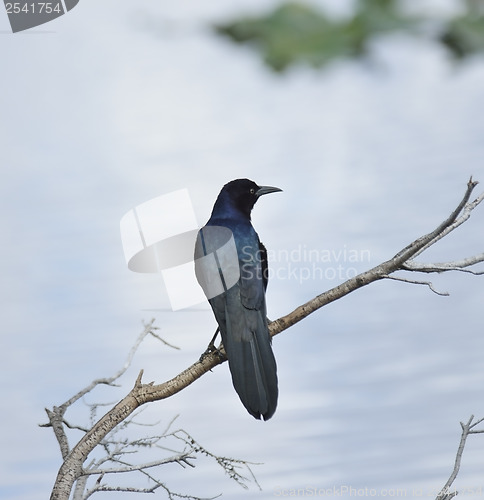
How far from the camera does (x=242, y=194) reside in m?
4.77

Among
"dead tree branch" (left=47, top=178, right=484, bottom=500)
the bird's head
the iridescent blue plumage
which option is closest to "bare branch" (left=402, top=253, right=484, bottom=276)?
"dead tree branch" (left=47, top=178, right=484, bottom=500)

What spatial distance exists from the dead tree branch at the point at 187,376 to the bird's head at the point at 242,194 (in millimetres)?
1139

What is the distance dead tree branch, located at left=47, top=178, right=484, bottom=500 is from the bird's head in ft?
3.74

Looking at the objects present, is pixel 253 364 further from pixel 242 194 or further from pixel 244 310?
pixel 242 194

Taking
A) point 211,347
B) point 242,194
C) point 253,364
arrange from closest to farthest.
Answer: point 253,364 → point 211,347 → point 242,194

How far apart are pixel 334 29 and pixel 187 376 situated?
11.0 ft

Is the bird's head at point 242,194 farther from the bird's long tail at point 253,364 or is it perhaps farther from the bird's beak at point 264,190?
the bird's long tail at point 253,364

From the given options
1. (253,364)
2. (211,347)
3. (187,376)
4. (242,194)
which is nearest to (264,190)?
(242,194)

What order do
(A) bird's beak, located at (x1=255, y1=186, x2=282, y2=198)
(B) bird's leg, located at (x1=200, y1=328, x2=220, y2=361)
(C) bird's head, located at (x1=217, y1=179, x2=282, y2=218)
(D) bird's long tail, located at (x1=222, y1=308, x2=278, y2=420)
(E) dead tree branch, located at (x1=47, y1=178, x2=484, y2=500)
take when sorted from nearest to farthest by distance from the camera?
(D) bird's long tail, located at (x1=222, y1=308, x2=278, y2=420) < (E) dead tree branch, located at (x1=47, y1=178, x2=484, y2=500) < (B) bird's leg, located at (x1=200, y1=328, x2=220, y2=361) < (C) bird's head, located at (x1=217, y1=179, x2=282, y2=218) < (A) bird's beak, located at (x1=255, y1=186, x2=282, y2=198)

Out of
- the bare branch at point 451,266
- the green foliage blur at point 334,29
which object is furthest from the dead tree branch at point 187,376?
the green foliage blur at point 334,29

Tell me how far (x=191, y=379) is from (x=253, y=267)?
2.36ft

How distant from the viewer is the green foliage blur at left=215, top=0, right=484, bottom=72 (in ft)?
2.28

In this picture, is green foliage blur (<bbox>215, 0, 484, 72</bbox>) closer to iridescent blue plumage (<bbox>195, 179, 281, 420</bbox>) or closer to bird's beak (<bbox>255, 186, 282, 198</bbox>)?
iridescent blue plumage (<bbox>195, 179, 281, 420</bbox>)

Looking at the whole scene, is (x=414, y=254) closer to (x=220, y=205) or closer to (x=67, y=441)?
(x=220, y=205)
